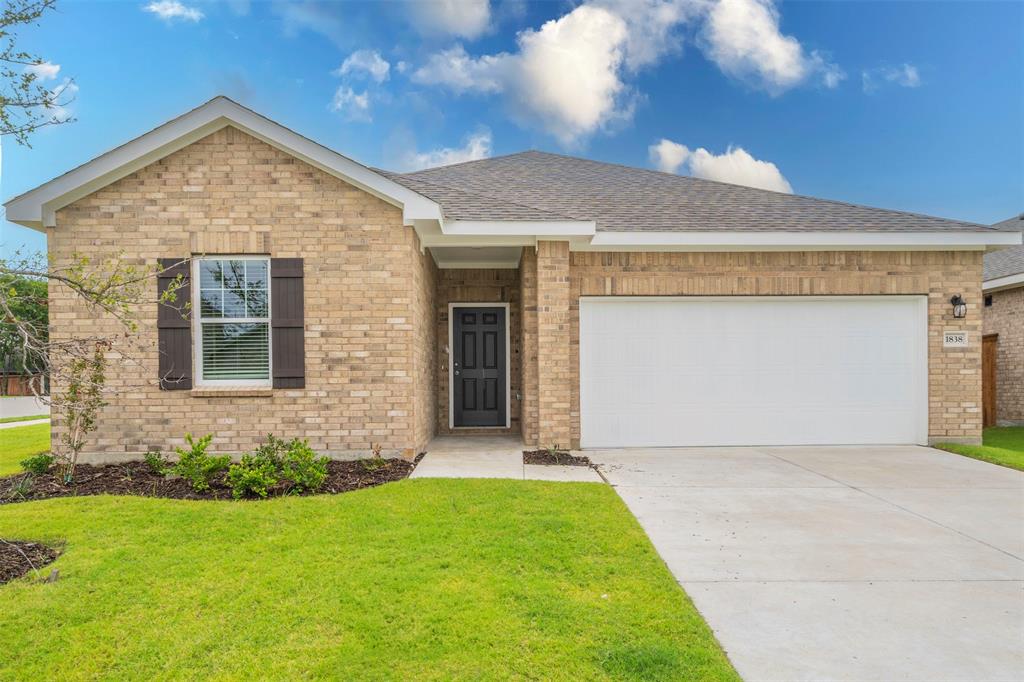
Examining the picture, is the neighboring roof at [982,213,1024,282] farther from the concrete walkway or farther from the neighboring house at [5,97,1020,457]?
the concrete walkway

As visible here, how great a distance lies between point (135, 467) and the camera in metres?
6.17

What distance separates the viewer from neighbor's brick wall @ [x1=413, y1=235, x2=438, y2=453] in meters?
6.88

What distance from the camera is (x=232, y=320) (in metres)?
6.48

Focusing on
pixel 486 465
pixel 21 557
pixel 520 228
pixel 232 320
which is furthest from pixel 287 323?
pixel 21 557

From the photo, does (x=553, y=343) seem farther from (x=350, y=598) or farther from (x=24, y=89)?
(x=24, y=89)

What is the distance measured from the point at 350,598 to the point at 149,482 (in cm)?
398

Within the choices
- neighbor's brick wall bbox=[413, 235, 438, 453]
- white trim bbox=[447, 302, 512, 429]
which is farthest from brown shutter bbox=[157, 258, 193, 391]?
white trim bbox=[447, 302, 512, 429]

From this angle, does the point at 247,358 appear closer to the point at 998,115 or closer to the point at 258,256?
the point at 258,256

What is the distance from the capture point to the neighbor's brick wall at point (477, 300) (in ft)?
30.7

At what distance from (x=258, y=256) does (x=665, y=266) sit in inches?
222

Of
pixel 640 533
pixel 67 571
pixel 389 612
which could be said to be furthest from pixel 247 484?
pixel 640 533

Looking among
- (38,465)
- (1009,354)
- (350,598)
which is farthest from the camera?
(1009,354)

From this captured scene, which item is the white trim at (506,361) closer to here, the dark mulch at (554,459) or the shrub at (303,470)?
the dark mulch at (554,459)

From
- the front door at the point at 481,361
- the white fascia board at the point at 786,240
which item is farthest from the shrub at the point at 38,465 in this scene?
the white fascia board at the point at 786,240
